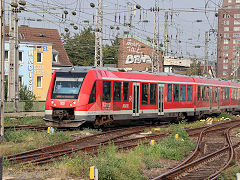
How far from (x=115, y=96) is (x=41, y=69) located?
31.9 m

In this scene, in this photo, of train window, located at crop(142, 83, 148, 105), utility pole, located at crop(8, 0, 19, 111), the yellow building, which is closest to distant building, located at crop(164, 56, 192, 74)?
the yellow building

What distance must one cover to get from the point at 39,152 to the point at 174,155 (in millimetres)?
4324

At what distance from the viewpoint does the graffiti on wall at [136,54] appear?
75438 millimetres

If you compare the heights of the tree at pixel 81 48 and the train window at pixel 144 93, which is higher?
the tree at pixel 81 48

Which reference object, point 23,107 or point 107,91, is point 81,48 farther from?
point 107,91

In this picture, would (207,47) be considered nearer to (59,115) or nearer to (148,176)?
(59,115)

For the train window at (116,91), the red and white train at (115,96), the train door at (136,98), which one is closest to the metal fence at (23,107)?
the red and white train at (115,96)

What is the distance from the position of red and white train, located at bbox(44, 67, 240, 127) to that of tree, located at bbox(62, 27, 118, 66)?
59.1 meters

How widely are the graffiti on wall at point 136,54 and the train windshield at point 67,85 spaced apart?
2218 inches

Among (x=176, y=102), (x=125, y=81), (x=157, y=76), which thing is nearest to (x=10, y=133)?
(x=125, y=81)

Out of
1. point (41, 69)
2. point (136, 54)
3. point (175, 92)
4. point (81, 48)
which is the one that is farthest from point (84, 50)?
point (175, 92)

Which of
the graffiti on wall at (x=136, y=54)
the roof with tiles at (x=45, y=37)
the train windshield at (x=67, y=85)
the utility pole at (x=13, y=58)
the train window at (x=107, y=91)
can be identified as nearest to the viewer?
the train windshield at (x=67, y=85)

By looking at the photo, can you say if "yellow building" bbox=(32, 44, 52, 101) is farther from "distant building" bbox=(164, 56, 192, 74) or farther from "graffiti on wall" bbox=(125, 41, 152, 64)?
"distant building" bbox=(164, 56, 192, 74)

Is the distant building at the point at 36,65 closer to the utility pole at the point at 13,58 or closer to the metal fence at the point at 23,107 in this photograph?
the metal fence at the point at 23,107
